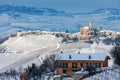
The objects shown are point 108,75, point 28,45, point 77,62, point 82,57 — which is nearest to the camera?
point 108,75

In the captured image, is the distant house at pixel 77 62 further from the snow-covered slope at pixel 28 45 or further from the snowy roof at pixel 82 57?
the snow-covered slope at pixel 28 45

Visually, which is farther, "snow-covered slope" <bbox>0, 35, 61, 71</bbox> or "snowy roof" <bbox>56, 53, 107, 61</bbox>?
"snow-covered slope" <bbox>0, 35, 61, 71</bbox>

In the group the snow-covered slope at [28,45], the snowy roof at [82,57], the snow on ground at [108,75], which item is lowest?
the snow on ground at [108,75]

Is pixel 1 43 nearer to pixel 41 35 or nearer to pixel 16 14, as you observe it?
pixel 41 35

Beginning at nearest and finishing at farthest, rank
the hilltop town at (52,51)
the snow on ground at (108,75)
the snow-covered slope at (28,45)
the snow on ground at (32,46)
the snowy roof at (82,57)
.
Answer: the snow on ground at (108,75), the hilltop town at (52,51), the snowy roof at (82,57), the snow on ground at (32,46), the snow-covered slope at (28,45)

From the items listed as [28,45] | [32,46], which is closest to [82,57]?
[32,46]

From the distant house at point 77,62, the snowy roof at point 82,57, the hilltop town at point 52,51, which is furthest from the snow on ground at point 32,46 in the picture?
the distant house at point 77,62

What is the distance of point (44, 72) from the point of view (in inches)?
1190

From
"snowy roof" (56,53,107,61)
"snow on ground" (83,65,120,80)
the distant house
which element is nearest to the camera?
"snow on ground" (83,65,120,80)

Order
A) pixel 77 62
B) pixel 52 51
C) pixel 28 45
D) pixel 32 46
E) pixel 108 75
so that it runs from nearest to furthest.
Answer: pixel 108 75 < pixel 77 62 < pixel 52 51 < pixel 32 46 < pixel 28 45

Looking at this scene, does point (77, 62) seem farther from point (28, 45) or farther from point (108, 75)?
point (28, 45)

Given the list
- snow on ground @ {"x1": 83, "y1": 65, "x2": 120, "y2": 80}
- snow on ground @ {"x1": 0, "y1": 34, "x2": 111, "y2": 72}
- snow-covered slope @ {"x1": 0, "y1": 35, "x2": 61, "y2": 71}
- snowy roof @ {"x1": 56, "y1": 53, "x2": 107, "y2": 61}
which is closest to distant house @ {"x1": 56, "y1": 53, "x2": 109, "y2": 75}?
snowy roof @ {"x1": 56, "y1": 53, "x2": 107, "y2": 61}

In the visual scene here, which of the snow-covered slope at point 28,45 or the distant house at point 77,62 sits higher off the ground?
the snow-covered slope at point 28,45

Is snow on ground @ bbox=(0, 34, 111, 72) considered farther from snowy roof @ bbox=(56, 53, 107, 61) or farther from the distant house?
the distant house
